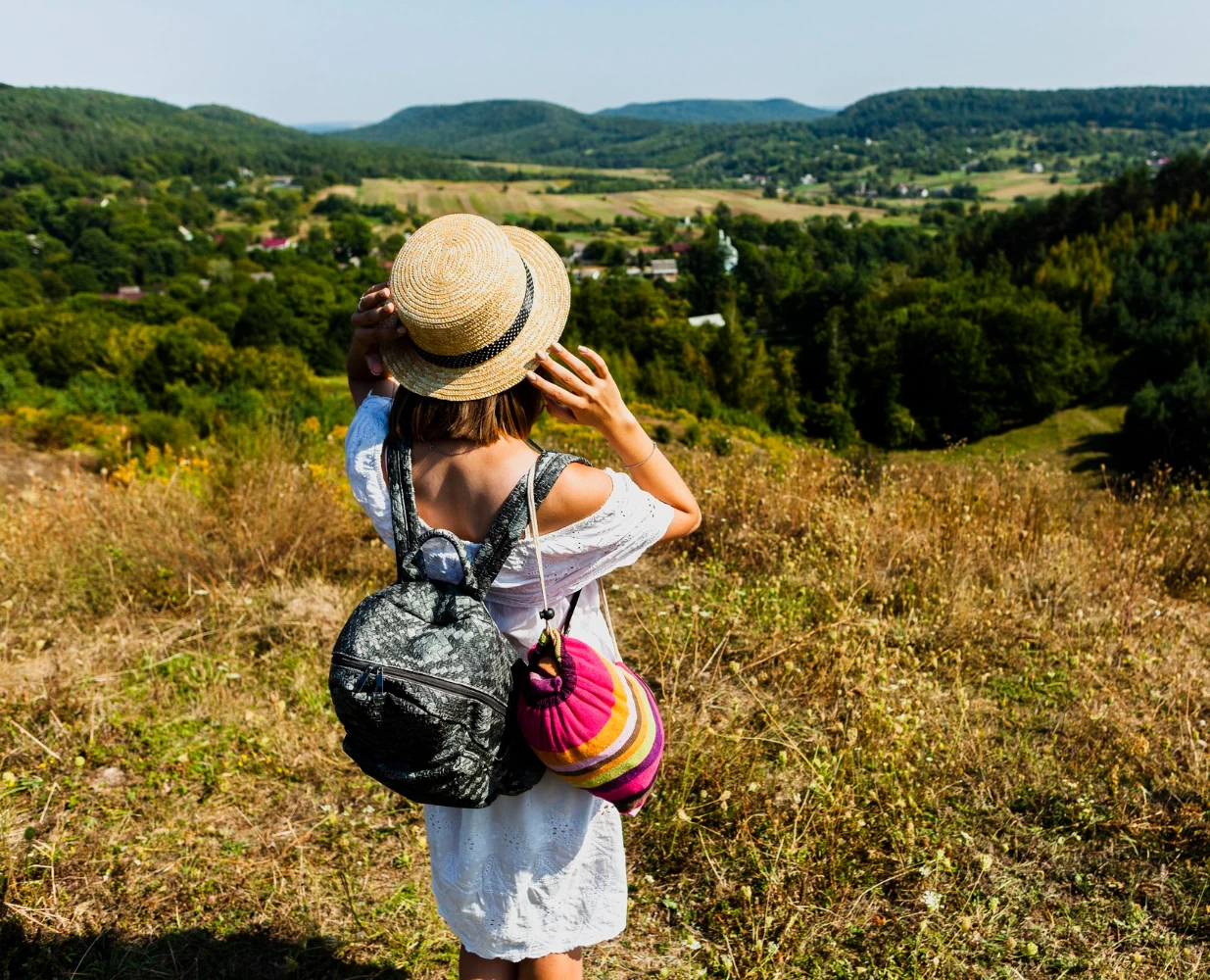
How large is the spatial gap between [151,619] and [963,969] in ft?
12.6

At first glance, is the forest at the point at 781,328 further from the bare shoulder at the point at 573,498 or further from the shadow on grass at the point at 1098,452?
the bare shoulder at the point at 573,498

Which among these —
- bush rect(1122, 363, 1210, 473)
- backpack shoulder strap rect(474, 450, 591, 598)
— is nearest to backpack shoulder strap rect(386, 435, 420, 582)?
backpack shoulder strap rect(474, 450, 591, 598)

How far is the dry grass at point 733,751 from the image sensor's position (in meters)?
2.36

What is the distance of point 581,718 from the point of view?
1465 mm

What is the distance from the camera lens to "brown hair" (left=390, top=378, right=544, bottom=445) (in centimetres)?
150

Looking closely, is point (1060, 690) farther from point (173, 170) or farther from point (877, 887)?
point (173, 170)

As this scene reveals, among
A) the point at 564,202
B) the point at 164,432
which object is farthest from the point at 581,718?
the point at 564,202

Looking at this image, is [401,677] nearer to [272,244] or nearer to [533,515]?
[533,515]

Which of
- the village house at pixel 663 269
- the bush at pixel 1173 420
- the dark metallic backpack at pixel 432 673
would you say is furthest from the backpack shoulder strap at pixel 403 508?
the village house at pixel 663 269

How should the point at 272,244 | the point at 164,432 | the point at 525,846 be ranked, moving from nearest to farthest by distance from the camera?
the point at 525,846 < the point at 164,432 < the point at 272,244

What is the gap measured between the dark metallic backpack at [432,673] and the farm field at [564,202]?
10478 cm

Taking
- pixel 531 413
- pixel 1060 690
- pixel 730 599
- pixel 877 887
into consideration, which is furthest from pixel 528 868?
pixel 1060 690

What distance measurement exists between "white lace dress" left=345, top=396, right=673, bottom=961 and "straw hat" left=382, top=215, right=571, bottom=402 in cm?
26

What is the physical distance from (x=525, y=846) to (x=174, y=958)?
1.47 metres
